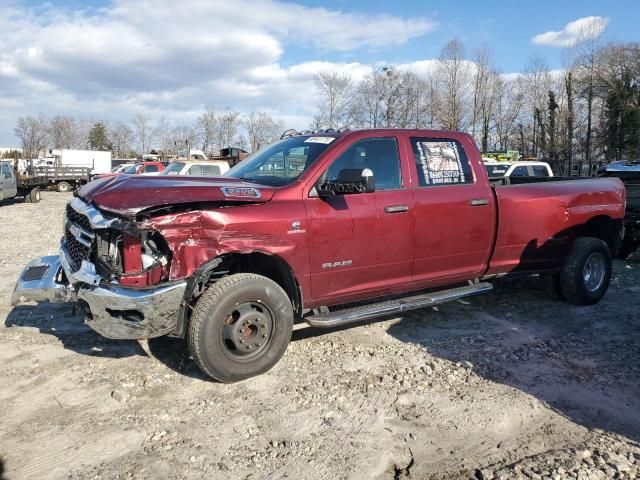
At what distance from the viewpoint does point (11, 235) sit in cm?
1257

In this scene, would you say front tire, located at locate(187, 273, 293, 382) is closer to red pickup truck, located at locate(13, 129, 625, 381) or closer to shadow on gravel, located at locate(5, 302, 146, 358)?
red pickup truck, located at locate(13, 129, 625, 381)

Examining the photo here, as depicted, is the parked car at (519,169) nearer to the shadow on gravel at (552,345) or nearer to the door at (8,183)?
the shadow on gravel at (552,345)

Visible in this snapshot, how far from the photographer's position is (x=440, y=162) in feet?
17.7

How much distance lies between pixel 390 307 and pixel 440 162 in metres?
1.58

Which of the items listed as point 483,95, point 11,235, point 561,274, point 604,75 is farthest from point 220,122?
point 561,274

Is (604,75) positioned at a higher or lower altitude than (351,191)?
higher

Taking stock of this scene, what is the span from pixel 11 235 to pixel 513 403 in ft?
40.1

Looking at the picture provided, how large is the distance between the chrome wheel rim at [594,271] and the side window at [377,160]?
298 cm

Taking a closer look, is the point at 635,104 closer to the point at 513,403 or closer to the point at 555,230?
the point at 555,230

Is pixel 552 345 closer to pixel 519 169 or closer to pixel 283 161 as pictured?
pixel 283 161

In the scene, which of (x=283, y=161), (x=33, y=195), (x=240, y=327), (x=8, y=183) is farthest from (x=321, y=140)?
(x=33, y=195)

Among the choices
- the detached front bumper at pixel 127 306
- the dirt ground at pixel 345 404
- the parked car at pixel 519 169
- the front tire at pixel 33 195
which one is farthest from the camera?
the front tire at pixel 33 195

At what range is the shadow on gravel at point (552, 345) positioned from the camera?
3.96 metres

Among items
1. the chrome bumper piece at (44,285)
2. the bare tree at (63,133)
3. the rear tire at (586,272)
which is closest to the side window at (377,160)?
the chrome bumper piece at (44,285)
